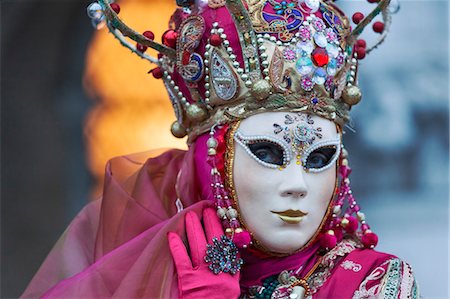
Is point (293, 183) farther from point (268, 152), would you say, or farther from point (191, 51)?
point (191, 51)

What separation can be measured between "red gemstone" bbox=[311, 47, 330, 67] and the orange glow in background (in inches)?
89.2

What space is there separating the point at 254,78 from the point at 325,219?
0.41 meters

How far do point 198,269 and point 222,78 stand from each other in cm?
51

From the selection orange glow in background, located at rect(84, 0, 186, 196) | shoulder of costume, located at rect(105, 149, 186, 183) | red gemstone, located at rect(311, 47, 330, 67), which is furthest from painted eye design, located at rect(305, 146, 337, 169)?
orange glow in background, located at rect(84, 0, 186, 196)

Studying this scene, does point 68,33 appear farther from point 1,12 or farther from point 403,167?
point 403,167

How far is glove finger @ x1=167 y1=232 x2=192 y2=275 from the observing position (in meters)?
2.27

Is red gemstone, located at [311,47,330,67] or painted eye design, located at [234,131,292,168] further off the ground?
red gemstone, located at [311,47,330,67]

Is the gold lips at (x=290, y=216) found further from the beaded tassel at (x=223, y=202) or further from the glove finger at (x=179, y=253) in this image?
the glove finger at (x=179, y=253)

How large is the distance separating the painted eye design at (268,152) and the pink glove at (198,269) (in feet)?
0.70

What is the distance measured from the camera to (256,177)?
91.6 inches

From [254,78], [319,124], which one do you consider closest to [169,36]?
[254,78]

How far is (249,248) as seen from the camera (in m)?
2.40

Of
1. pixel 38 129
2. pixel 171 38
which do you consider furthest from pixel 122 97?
pixel 171 38

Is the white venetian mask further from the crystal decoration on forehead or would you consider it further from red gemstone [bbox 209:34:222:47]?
red gemstone [bbox 209:34:222:47]
